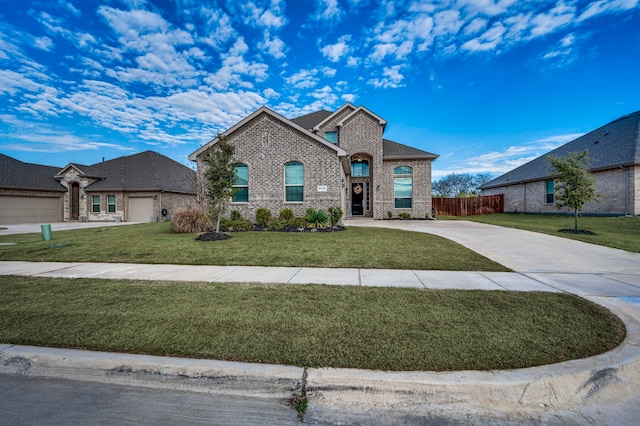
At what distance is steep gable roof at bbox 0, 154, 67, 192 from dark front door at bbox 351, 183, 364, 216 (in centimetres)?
2488

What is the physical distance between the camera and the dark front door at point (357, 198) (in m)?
21.7

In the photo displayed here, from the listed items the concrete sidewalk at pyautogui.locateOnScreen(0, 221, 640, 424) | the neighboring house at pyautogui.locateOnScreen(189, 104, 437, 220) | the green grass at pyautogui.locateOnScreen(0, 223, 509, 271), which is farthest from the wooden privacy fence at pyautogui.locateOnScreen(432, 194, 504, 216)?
the concrete sidewalk at pyautogui.locateOnScreen(0, 221, 640, 424)

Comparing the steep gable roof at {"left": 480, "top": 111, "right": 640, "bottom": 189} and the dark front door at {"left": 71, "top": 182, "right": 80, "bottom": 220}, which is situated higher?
the steep gable roof at {"left": 480, "top": 111, "right": 640, "bottom": 189}

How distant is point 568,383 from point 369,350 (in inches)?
66.6

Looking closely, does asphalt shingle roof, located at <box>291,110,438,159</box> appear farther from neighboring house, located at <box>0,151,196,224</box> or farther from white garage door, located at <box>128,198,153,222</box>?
white garage door, located at <box>128,198,153,222</box>

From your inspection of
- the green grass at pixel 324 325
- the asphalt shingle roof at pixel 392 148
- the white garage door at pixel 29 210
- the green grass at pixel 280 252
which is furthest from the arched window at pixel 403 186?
the white garage door at pixel 29 210

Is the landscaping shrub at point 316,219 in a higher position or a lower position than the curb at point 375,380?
higher

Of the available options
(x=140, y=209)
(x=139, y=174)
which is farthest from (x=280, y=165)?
(x=139, y=174)

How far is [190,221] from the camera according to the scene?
12555 mm

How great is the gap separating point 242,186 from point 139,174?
15181 millimetres

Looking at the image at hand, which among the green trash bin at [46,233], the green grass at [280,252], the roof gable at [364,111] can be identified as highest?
the roof gable at [364,111]

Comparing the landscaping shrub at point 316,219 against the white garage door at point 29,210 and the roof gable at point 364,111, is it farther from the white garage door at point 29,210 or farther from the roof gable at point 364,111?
the white garage door at point 29,210

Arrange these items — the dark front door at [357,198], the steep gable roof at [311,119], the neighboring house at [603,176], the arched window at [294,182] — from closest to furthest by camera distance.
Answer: the arched window at [294,182] → the neighboring house at [603,176] → the dark front door at [357,198] → the steep gable roof at [311,119]

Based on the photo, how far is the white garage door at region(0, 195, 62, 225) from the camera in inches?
813
